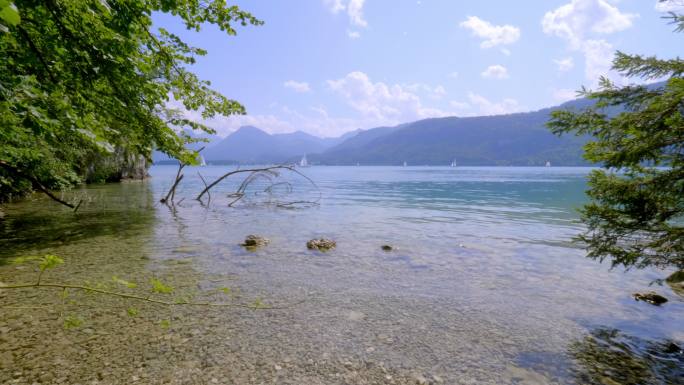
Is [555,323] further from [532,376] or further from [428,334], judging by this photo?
[428,334]

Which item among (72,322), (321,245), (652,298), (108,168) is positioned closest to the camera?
(72,322)

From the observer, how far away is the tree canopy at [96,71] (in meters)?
5.04

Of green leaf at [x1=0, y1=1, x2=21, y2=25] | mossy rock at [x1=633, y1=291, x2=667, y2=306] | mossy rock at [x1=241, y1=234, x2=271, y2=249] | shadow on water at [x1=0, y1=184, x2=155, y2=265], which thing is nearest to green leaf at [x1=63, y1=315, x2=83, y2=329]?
green leaf at [x1=0, y1=1, x2=21, y2=25]

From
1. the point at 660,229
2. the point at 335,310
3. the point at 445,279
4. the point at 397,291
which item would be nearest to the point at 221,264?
the point at 335,310

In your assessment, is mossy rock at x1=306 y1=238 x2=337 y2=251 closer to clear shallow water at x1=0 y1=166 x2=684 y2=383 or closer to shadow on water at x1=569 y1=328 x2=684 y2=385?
clear shallow water at x1=0 y1=166 x2=684 y2=383

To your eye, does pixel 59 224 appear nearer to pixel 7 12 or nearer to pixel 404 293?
pixel 404 293

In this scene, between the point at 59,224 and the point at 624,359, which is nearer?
the point at 624,359

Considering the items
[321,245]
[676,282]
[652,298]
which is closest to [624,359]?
[652,298]

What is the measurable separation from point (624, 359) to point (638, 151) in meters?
3.93

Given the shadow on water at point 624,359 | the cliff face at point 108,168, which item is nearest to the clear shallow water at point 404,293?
the shadow on water at point 624,359

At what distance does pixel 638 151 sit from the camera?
6.20 m

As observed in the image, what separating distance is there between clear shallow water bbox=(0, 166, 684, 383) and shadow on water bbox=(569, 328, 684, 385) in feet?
0.13

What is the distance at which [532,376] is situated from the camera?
19.1 ft

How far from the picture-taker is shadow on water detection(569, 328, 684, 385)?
5852 millimetres
